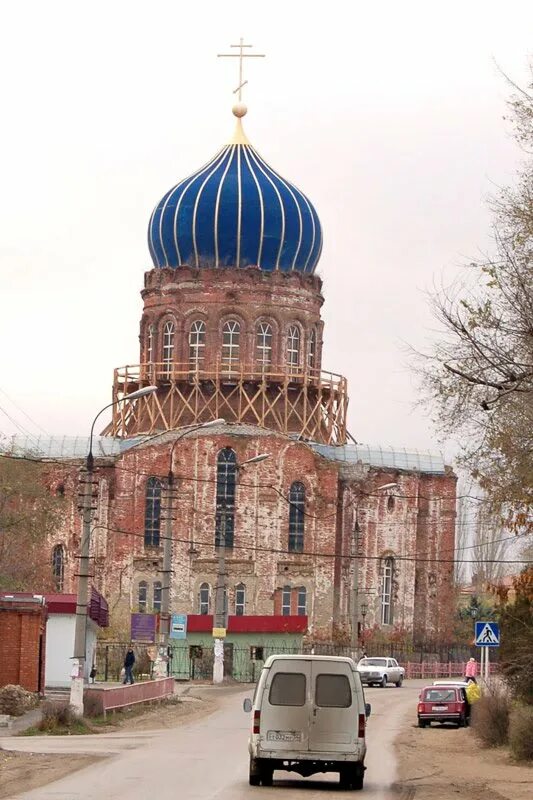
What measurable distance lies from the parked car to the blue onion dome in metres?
20.6

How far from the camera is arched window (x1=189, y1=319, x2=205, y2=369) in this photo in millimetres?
74562

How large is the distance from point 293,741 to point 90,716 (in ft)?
46.3

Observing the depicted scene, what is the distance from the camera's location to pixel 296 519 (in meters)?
72.4

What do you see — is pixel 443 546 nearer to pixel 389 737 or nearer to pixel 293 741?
pixel 389 737

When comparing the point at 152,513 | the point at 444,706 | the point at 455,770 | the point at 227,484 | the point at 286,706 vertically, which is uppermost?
the point at 227,484

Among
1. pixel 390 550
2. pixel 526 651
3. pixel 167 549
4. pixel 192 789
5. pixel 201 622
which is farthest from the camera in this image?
pixel 390 550

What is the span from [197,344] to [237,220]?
538 centimetres

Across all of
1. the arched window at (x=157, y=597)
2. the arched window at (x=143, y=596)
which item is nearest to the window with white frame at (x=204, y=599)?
the arched window at (x=157, y=597)

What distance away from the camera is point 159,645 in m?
48.6

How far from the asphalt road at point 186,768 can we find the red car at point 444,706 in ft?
2.06

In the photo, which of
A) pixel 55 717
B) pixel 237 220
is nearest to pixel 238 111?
pixel 237 220

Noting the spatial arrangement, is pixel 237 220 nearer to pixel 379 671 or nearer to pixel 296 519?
pixel 296 519

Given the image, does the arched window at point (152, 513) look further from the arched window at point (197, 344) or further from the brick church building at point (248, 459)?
the arched window at point (197, 344)

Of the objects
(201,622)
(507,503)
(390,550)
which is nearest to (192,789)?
(507,503)
